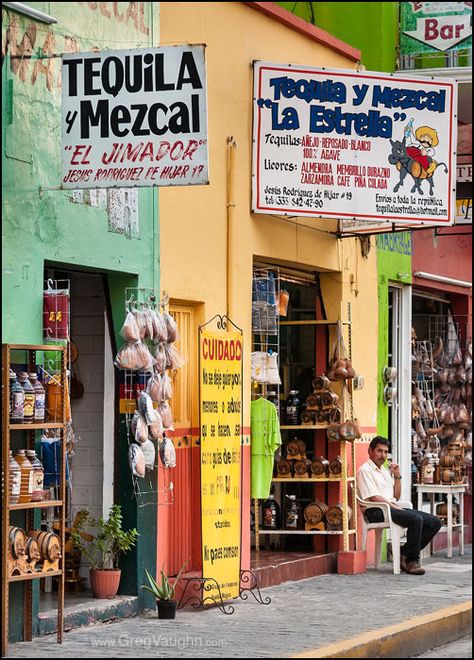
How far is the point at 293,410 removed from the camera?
14.6 m

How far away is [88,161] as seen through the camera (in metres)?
9.56

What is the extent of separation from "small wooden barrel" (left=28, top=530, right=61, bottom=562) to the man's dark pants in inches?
221

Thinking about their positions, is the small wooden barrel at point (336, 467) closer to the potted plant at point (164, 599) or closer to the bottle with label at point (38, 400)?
the potted plant at point (164, 599)

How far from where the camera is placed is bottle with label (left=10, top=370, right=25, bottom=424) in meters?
9.23

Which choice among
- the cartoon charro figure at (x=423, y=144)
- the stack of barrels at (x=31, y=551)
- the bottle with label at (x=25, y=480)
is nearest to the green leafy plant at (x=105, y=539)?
the stack of barrels at (x=31, y=551)

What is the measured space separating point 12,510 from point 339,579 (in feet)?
17.4

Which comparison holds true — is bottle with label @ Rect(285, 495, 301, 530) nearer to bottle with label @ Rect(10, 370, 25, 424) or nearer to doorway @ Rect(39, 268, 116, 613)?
doorway @ Rect(39, 268, 116, 613)

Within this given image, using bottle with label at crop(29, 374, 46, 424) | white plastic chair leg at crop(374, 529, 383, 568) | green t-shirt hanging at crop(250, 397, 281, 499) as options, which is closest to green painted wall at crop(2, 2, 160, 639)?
bottle with label at crop(29, 374, 46, 424)

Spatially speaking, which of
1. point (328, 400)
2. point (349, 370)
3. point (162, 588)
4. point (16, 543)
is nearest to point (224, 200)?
point (349, 370)

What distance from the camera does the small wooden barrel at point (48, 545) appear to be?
30.9 feet

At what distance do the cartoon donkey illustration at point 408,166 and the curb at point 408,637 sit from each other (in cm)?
409

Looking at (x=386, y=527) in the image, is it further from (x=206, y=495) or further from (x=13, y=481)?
(x=13, y=481)

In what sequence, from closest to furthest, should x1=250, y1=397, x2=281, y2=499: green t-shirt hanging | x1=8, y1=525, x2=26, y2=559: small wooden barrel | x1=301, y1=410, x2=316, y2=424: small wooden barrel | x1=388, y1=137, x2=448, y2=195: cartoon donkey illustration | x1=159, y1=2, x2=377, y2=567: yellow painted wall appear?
x1=8, y1=525, x2=26, y2=559: small wooden barrel
x1=159, y1=2, x2=377, y2=567: yellow painted wall
x1=250, y1=397, x2=281, y2=499: green t-shirt hanging
x1=388, y1=137, x2=448, y2=195: cartoon donkey illustration
x1=301, y1=410, x2=316, y2=424: small wooden barrel
